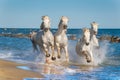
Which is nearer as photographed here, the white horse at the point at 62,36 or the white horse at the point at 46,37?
the white horse at the point at 46,37

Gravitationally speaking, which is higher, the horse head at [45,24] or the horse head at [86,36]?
the horse head at [45,24]

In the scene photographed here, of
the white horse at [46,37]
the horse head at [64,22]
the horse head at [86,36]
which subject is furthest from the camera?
the horse head at [64,22]

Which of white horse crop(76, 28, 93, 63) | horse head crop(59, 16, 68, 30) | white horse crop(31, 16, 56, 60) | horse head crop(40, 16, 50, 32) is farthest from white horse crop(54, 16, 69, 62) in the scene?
white horse crop(76, 28, 93, 63)

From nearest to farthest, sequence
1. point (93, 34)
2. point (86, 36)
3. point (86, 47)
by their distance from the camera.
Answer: point (86, 36) < point (86, 47) < point (93, 34)

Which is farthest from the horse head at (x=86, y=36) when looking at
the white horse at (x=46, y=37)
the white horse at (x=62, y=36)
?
the white horse at (x=46, y=37)

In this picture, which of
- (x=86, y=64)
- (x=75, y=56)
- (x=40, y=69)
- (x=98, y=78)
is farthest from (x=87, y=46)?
(x=98, y=78)

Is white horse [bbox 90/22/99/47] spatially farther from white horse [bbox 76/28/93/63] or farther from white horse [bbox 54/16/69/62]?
white horse [bbox 54/16/69/62]

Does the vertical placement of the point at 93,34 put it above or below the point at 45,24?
below

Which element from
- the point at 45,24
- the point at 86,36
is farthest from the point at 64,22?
the point at 86,36

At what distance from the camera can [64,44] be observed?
19.0 meters

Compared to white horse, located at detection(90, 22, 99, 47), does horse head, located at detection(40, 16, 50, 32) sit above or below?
above

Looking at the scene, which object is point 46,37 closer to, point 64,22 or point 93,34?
point 64,22

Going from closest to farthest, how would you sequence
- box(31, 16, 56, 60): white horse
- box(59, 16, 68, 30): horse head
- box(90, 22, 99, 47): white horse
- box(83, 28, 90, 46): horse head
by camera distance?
box(83, 28, 90, 46): horse head → box(31, 16, 56, 60): white horse → box(59, 16, 68, 30): horse head → box(90, 22, 99, 47): white horse

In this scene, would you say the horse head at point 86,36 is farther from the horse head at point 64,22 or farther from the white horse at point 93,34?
the white horse at point 93,34
